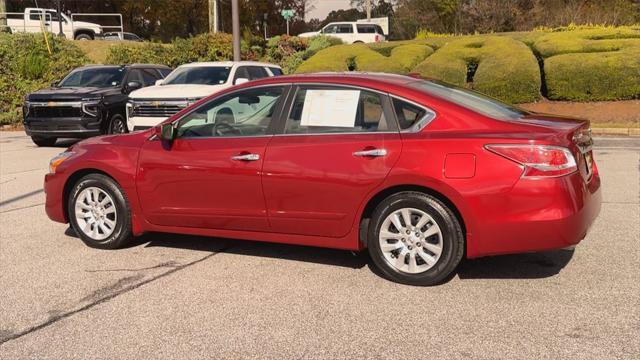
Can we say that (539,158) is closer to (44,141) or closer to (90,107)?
(90,107)

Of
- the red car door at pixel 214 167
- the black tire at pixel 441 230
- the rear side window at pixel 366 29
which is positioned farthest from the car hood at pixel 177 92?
the rear side window at pixel 366 29

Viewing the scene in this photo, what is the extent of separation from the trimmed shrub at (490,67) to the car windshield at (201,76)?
659cm

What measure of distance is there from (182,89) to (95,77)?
3830mm

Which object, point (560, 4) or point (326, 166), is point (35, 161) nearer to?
point (326, 166)

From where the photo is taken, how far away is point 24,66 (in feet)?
70.5

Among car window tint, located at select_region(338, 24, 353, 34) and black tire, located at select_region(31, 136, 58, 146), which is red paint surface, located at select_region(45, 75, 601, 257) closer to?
black tire, located at select_region(31, 136, 58, 146)

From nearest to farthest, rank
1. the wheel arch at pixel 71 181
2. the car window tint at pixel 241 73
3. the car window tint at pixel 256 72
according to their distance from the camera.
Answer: the wheel arch at pixel 71 181 < the car window tint at pixel 241 73 < the car window tint at pixel 256 72

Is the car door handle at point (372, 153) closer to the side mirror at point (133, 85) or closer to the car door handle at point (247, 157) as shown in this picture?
the car door handle at point (247, 157)

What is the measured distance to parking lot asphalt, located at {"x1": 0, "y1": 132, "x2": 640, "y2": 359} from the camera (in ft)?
12.1

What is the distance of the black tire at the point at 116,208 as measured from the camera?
5594 mm

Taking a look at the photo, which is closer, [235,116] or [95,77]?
[235,116]

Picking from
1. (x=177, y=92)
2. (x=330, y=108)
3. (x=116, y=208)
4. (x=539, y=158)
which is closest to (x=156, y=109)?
(x=177, y=92)

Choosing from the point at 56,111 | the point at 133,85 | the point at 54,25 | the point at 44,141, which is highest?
the point at 54,25

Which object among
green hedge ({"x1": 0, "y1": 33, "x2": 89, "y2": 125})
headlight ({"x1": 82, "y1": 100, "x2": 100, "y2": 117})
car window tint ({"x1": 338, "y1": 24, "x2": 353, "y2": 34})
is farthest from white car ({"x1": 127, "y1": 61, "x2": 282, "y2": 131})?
car window tint ({"x1": 338, "y1": 24, "x2": 353, "y2": 34})
